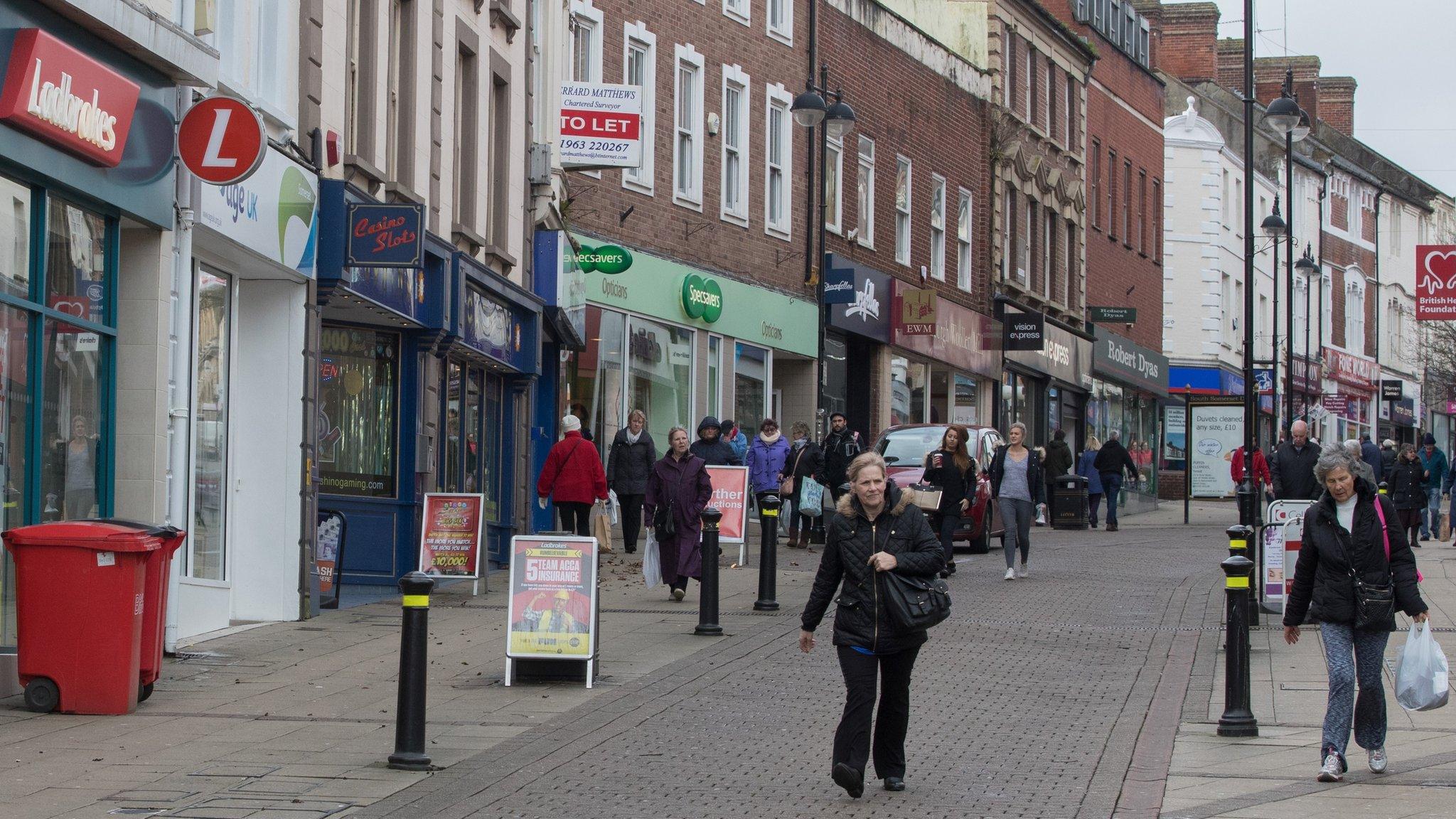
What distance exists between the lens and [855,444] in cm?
2464

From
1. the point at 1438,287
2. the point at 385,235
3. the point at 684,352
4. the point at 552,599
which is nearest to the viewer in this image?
the point at 552,599

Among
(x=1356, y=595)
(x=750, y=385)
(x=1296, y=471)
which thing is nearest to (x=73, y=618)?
→ (x=1356, y=595)

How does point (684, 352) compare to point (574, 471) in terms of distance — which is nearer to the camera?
point (574, 471)

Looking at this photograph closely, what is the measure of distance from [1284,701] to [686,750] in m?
4.28

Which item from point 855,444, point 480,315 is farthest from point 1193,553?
point 480,315

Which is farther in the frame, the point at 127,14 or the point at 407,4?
the point at 407,4

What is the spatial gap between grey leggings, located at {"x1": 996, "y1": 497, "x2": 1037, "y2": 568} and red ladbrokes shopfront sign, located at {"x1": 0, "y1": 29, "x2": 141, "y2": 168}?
35.9 ft

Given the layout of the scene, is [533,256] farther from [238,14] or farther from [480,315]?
[238,14]

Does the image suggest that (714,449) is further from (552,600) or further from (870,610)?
(870,610)

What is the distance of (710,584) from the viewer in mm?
15492

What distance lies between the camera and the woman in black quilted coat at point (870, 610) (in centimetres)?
909

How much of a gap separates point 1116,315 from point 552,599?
3831cm

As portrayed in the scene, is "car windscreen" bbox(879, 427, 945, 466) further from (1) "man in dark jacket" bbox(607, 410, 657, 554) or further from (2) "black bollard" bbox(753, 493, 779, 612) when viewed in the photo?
(2) "black bollard" bbox(753, 493, 779, 612)

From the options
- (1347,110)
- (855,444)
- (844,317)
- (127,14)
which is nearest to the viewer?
(127,14)
